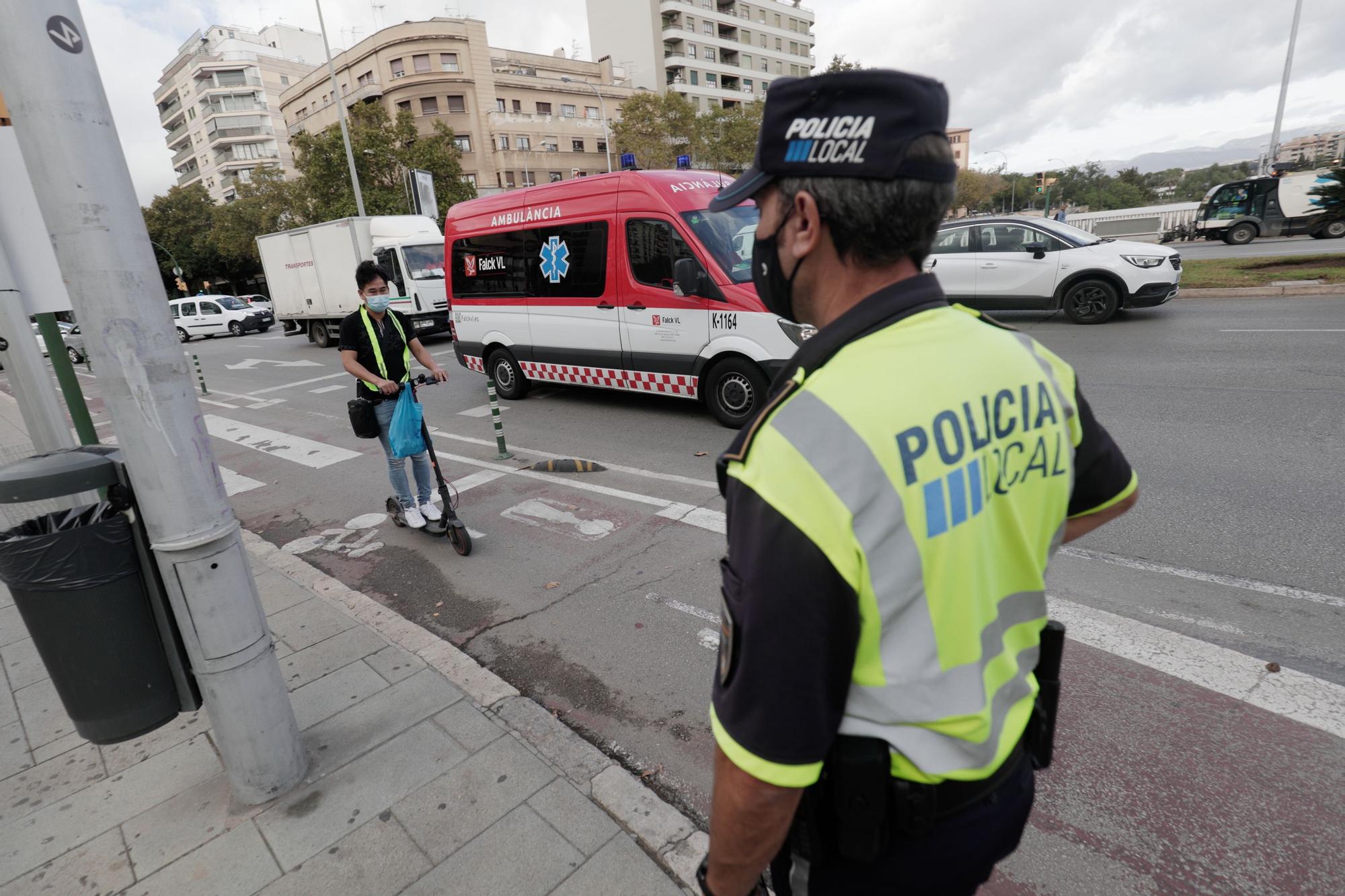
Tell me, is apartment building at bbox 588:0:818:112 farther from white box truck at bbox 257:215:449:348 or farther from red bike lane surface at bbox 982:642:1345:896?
red bike lane surface at bbox 982:642:1345:896

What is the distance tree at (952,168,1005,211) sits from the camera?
6512 cm

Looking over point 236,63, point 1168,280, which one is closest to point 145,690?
point 1168,280

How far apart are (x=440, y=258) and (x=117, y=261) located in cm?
1589

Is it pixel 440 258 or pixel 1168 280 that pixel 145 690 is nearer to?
pixel 1168 280

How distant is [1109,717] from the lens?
280cm

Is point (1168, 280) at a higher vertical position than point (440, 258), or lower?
lower

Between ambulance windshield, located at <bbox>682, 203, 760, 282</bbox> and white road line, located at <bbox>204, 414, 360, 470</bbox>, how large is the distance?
4.54m

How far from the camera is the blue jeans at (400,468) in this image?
16.8ft

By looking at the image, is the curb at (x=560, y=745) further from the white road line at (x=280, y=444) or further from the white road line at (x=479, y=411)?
the white road line at (x=479, y=411)

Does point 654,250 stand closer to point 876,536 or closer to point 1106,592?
point 1106,592

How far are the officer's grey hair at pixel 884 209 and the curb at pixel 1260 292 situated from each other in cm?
1500

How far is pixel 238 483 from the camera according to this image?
24.4 ft

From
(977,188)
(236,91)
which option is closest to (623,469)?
(977,188)

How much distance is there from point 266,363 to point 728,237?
14687 mm
